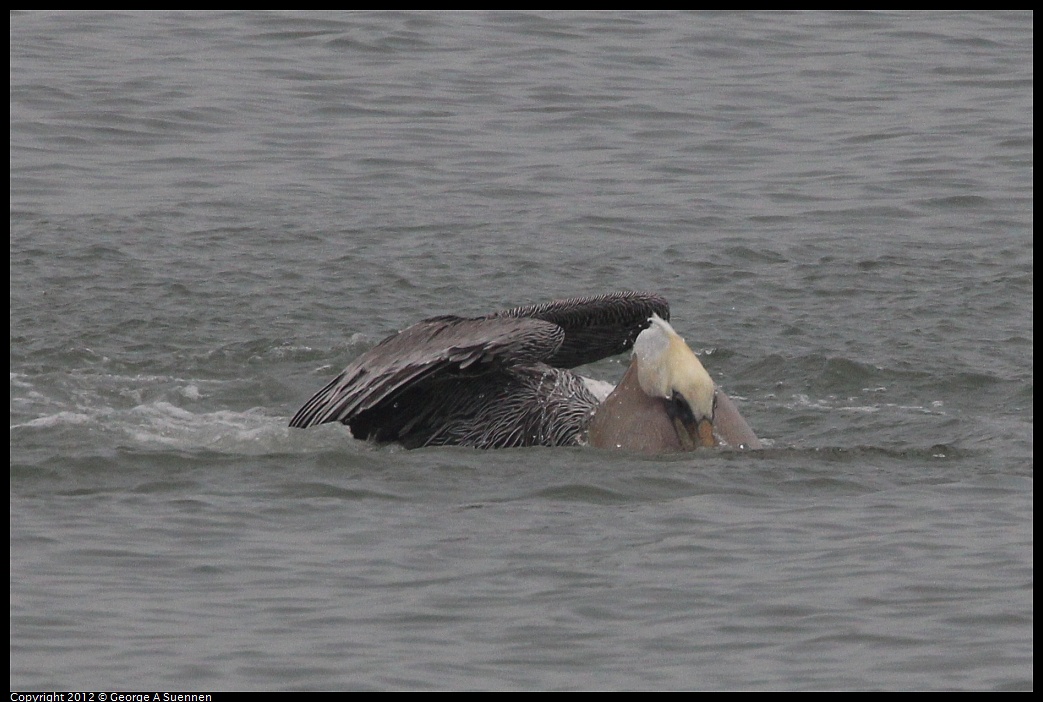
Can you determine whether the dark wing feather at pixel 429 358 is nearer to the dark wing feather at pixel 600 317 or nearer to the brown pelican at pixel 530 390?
the brown pelican at pixel 530 390

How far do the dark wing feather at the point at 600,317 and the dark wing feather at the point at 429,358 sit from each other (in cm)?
35

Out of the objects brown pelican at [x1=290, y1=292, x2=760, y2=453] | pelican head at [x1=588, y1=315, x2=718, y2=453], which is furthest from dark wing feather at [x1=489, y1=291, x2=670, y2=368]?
pelican head at [x1=588, y1=315, x2=718, y2=453]

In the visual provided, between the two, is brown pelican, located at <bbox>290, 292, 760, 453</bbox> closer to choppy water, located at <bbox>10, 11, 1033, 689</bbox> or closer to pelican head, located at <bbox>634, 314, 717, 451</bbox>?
pelican head, located at <bbox>634, 314, 717, 451</bbox>

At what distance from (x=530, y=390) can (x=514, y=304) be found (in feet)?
10.5

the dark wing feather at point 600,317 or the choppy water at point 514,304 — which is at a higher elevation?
the dark wing feather at point 600,317

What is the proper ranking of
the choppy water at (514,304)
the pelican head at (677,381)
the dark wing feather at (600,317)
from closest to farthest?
the choppy water at (514,304) < the pelican head at (677,381) < the dark wing feather at (600,317)

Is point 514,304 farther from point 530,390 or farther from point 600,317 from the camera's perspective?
point 530,390

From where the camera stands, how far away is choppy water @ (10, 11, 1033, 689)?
23.6 ft

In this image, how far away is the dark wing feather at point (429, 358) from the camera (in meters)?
9.34

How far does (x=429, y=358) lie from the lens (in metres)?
9.30

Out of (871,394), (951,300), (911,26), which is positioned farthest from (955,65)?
(871,394)

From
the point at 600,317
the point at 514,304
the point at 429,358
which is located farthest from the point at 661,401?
the point at 514,304

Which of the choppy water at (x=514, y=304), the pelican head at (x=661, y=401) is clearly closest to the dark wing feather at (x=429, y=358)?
the choppy water at (x=514, y=304)
